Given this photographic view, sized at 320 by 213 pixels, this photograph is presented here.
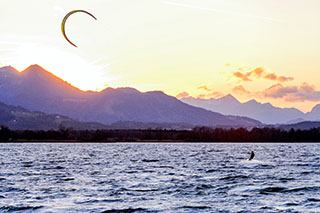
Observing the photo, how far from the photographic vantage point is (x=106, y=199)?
50125mm

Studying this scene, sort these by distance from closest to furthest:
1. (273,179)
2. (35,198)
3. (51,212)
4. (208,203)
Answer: (51,212) < (208,203) < (35,198) < (273,179)

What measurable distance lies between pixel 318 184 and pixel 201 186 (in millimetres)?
15604

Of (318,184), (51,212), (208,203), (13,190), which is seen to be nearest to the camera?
(51,212)

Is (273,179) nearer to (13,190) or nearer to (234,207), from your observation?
(234,207)

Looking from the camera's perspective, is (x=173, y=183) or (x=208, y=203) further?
(x=173, y=183)

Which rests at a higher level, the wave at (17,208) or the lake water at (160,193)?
the lake water at (160,193)

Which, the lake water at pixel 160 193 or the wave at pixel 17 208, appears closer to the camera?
the wave at pixel 17 208

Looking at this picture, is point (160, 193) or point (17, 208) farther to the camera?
point (160, 193)

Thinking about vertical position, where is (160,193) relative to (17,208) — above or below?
above

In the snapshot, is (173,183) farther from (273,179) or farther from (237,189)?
(273,179)

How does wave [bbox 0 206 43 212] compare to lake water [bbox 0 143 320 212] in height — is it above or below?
below

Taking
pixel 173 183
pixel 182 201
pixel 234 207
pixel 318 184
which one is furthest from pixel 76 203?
pixel 318 184

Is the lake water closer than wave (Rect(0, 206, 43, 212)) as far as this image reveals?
No

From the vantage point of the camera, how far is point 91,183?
213 feet
